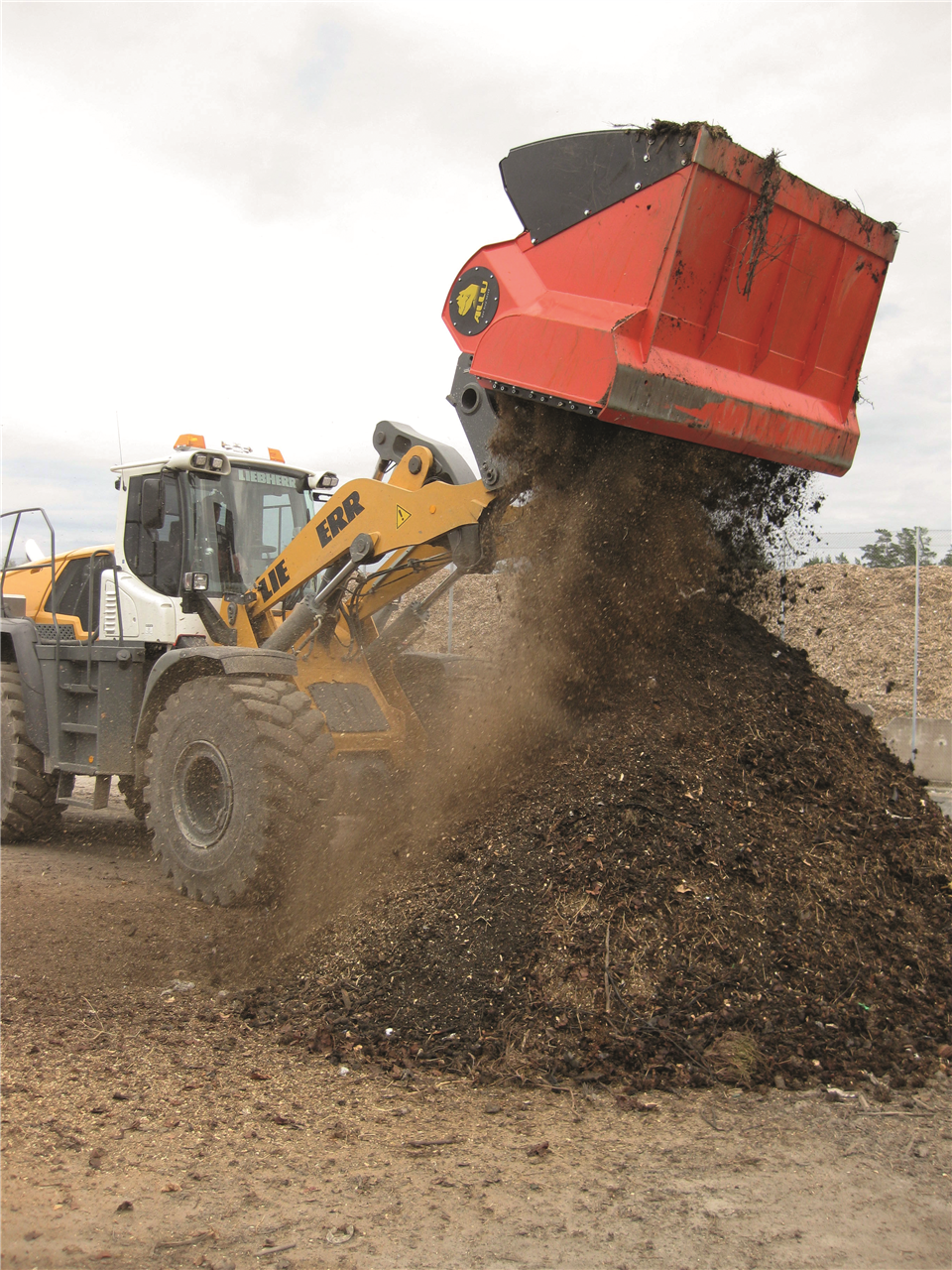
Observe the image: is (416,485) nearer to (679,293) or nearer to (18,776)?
(679,293)

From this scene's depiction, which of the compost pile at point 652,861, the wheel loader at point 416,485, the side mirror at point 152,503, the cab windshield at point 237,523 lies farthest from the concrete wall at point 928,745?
the side mirror at point 152,503

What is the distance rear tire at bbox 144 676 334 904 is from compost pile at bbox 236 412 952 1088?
735mm

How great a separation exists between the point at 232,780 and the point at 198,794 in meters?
0.53

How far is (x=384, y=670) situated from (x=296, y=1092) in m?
3.60

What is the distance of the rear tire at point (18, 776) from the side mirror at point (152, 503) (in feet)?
7.18

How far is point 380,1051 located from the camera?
3873 mm

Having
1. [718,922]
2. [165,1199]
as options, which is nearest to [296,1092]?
[165,1199]

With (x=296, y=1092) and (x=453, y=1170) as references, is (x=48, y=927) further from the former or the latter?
(x=453, y=1170)

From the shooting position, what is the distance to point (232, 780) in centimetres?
557

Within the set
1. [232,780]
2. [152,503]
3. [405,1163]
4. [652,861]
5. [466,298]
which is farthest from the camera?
[152,503]

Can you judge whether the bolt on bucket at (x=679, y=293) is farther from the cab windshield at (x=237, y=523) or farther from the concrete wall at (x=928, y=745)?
the concrete wall at (x=928, y=745)

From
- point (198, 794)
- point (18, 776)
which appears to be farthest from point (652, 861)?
point (18, 776)

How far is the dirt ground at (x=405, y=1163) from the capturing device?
8.67ft

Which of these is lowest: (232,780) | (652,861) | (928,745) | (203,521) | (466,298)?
(652,861)
